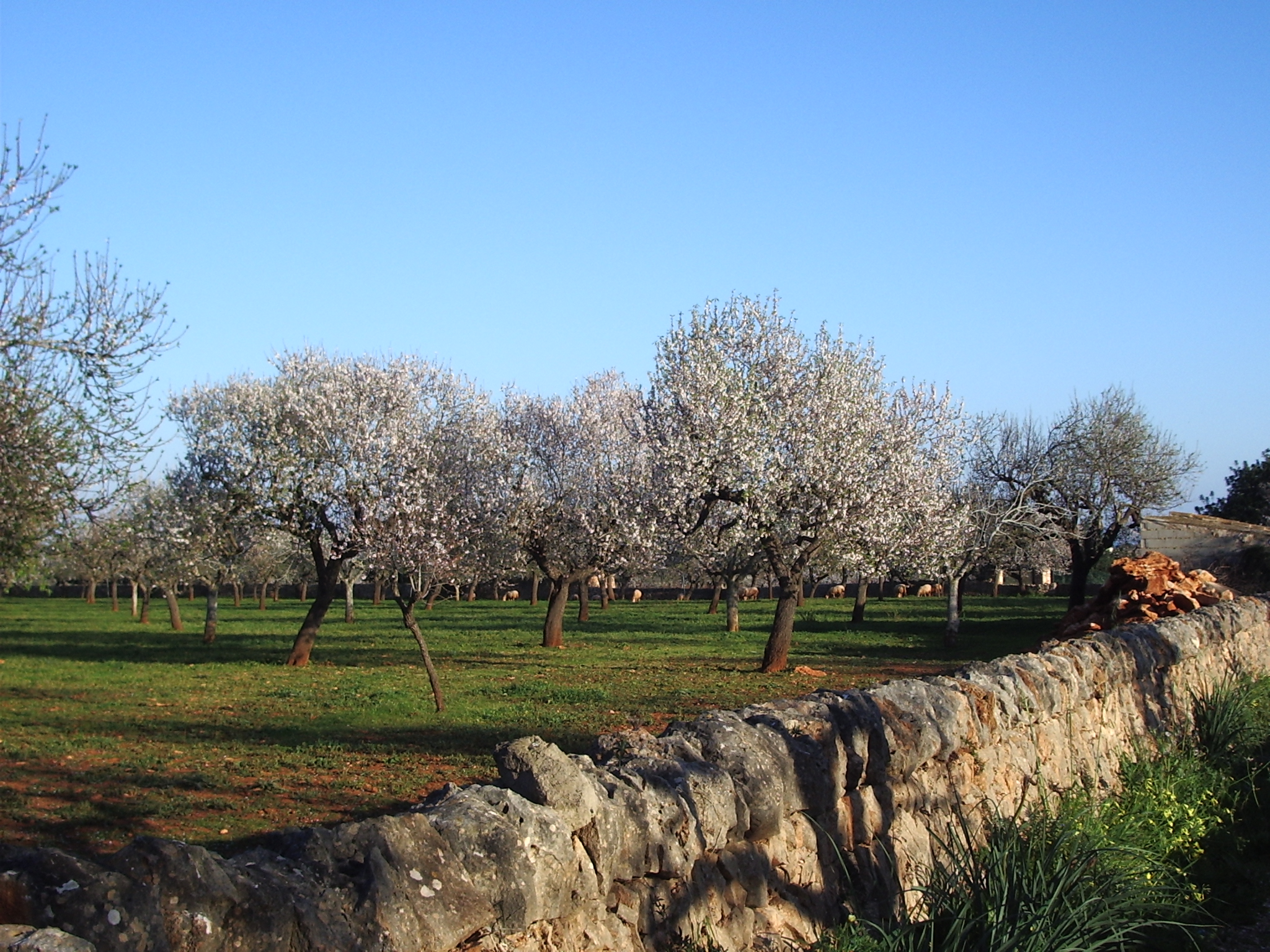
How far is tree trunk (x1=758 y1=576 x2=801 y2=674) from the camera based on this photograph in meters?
22.1

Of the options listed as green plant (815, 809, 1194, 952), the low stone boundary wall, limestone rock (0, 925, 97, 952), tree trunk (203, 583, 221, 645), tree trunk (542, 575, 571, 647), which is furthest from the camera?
tree trunk (203, 583, 221, 645)

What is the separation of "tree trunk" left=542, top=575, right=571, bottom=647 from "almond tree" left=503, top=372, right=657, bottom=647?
0.02 metres

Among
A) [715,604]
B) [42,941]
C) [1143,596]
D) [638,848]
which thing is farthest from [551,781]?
[715,604]

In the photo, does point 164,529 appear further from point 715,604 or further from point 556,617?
point 715,604

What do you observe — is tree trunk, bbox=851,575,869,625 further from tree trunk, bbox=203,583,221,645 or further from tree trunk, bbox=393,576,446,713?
tree trunk, bbox=393,576,446,713

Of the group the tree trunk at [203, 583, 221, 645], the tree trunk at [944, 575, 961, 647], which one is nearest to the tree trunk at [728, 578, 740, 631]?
the tree trunk at [944, 575, 961, 647]

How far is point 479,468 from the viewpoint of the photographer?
29953 millimetres

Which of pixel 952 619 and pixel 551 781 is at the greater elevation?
pixel 551 781

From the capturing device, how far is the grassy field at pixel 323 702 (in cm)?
1022

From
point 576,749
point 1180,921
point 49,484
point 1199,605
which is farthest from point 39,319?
point 1199,605

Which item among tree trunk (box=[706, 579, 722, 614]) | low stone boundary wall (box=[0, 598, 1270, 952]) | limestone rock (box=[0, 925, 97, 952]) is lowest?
tree trunk (box=[706, 579, 722, 614])

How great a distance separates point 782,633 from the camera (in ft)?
72.9

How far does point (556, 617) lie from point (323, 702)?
12.3 m

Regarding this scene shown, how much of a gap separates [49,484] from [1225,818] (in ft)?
43.2
